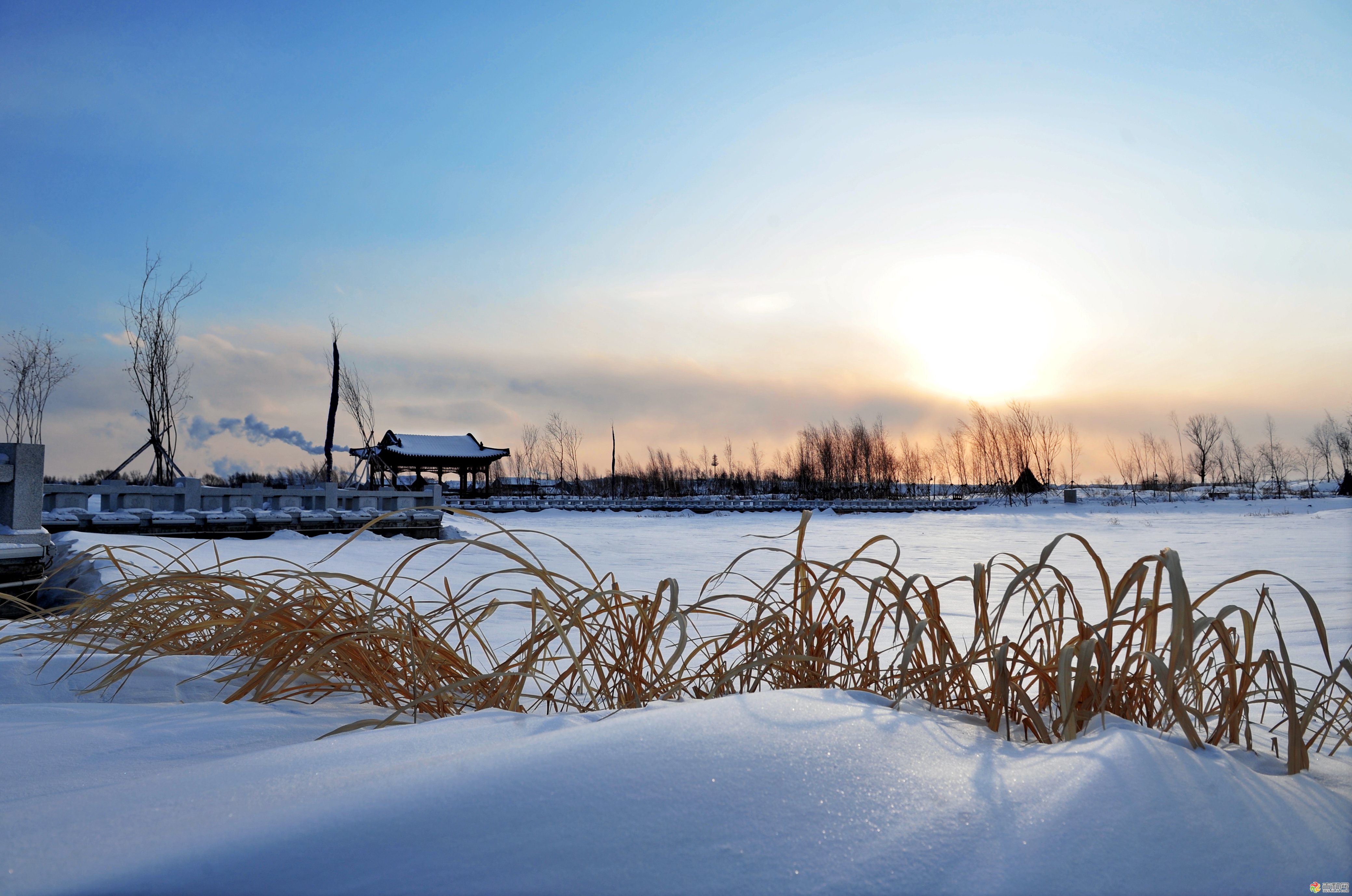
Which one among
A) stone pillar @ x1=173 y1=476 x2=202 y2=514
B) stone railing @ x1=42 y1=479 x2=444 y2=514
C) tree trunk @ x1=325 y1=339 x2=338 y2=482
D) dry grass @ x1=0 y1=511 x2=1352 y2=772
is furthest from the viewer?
tree trunk @ x1=325 y1=339 x2=338 y2=482

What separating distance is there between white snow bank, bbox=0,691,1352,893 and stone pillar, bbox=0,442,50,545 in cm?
575

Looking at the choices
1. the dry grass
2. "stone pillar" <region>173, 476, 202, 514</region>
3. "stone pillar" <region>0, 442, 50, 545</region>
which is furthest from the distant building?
the dry grass

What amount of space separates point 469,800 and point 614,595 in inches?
31.2

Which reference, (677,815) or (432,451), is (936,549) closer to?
(677,815)

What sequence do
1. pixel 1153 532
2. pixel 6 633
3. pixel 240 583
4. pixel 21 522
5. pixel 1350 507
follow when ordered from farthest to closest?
pixel 1350 507
pixel 1153 532
pixel 21 522
pixel 6 633
pixel 240 583

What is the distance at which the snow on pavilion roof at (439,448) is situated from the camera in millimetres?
22641

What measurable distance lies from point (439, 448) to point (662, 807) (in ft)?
79.3

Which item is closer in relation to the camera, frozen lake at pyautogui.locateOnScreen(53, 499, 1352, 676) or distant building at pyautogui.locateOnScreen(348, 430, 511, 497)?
frozen lake at pyautogui.locateOnScreen(53, 499, 1352, 676)

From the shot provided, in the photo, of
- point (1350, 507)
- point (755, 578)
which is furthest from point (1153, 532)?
point (755, 578)

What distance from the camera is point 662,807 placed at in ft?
2.25

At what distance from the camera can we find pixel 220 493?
32.5 ft

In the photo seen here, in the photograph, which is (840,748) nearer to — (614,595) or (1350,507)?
(614,595)

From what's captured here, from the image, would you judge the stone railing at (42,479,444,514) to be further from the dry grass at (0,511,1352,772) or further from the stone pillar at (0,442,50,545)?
the dry grass at (0,511,1352,772)

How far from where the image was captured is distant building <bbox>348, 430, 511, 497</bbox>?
73.7ft
